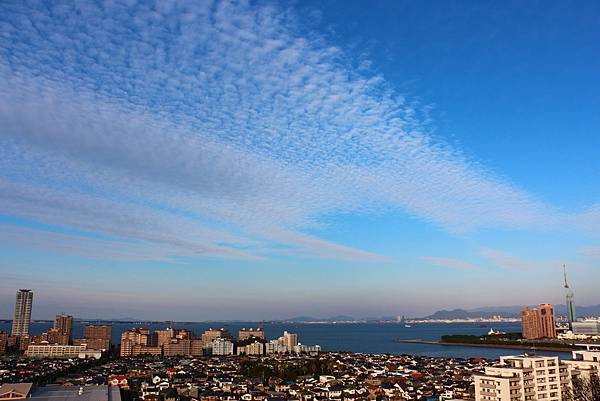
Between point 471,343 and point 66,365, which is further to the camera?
point 471,343

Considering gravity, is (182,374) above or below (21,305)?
below

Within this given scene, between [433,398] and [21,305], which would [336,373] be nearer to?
[433,398]

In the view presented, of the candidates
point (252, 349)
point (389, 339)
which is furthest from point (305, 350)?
point (389, 339)

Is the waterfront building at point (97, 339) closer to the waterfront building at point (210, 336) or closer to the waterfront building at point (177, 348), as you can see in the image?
the waterfront building at point (177, 348)

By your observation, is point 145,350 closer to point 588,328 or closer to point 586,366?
point 586,366

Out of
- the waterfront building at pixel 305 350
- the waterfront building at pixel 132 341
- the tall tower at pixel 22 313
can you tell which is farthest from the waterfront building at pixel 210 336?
the tall tower at pixel 22 313

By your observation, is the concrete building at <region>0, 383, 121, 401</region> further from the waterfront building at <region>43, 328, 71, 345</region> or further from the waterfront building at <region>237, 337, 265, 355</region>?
the waterfront building at <region>43, 328, 71, 345</region>

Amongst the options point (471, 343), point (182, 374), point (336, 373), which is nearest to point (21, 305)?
point (182, 374)
